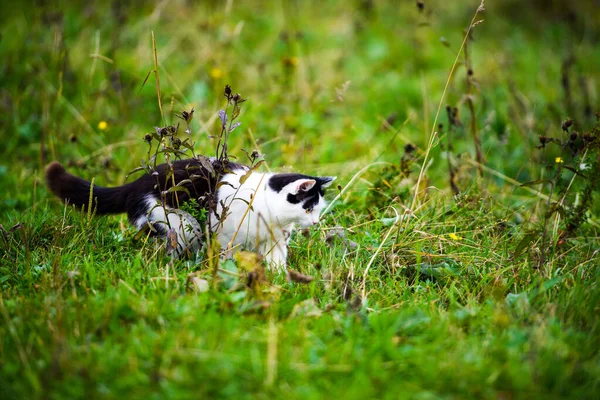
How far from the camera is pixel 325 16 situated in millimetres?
6484

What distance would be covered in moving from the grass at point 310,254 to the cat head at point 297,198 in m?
0.15

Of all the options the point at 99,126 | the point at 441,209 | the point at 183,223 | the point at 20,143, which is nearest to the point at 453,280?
the point at 441,209

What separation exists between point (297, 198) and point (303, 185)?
91mm

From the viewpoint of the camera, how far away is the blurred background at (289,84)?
374 cm

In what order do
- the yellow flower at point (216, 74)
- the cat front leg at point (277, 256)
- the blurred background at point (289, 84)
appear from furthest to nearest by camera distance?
the yellow flower at point (216, 74) < the blurred background at point (289, 84) < the cat front leg at point (277, 256)


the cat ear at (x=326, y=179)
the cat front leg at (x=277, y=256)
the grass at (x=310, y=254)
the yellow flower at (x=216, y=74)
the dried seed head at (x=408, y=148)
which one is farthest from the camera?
the yellow flower at (x=216, y=74)

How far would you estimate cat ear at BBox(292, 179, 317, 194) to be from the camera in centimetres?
255

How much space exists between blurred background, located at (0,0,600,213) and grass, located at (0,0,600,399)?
0.03 metres

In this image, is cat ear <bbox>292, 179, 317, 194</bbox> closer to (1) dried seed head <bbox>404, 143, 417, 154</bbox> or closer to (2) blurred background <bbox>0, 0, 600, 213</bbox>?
(2) blurred background <bbox>0, 0, 600, 213</bbox>

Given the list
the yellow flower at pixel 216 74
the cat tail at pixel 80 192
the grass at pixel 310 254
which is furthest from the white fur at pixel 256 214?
the yellow flower at pixel 216 74

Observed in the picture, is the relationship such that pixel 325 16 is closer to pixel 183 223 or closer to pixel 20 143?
pixel 20 143

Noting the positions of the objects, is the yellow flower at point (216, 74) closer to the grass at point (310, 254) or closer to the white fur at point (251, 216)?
the grass at point (310, 254)

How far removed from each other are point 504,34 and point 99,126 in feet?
15.4

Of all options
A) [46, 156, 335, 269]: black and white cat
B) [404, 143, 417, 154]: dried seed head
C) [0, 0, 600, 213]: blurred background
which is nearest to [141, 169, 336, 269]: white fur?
[46, 156, 335, 269]: black and white cat
